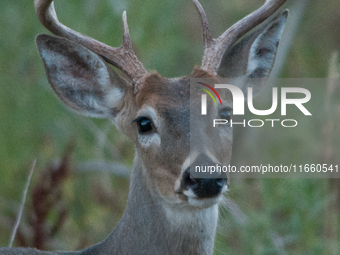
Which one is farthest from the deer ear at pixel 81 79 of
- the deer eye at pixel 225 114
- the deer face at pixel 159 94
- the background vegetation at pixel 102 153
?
the background vegetation at pixel 102 153

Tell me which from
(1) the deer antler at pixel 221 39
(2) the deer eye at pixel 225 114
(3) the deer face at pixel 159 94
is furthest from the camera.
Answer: (1) the deer antler at pixel 221 39

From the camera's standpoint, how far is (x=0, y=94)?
793 centimetres

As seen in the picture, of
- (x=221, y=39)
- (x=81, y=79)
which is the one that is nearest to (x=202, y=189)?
(x=221, y=39)

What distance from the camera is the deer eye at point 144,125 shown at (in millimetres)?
4113

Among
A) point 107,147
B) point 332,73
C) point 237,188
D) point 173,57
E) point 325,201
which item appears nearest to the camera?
point 332,73

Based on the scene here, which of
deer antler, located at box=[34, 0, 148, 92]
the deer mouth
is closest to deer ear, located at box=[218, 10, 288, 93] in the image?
deer antler, located at box=[34, 0, 148, 92]

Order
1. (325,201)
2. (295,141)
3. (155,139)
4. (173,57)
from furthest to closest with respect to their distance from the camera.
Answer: (173,57)
(295,141)
(325,201)
(155,139)

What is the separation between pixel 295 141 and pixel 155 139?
4.01 metres

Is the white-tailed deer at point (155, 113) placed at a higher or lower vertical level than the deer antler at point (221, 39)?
lower

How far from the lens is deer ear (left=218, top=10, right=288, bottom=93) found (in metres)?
4.66

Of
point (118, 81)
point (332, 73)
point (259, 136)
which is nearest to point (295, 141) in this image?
point (259, 136)

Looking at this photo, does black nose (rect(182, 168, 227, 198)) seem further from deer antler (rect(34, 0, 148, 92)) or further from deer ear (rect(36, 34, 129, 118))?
deer ear (rect(36, 34, 129, 118))

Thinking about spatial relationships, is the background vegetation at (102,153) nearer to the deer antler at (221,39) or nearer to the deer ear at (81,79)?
the deer antler at (221,39)

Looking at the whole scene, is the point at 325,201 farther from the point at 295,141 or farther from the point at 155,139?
the point at 295,141
